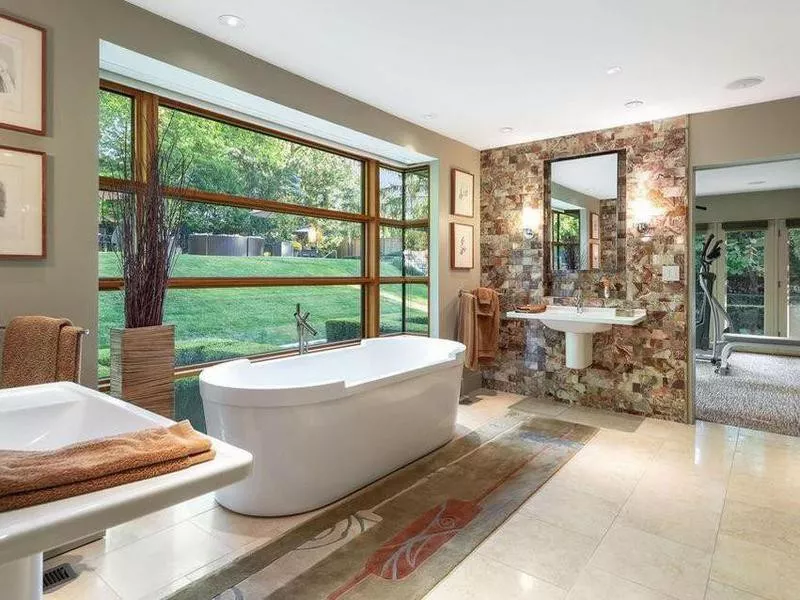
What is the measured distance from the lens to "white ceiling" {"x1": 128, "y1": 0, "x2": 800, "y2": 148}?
2455 millimetres

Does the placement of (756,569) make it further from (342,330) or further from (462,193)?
(462,193)

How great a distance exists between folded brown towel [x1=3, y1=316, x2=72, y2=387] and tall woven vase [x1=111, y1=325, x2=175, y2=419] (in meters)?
0.36

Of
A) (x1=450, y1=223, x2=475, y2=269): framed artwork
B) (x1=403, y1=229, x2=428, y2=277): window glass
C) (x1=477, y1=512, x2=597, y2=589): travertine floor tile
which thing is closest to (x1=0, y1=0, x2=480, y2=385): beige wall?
(x1=477, y1=512, x2=597, y2=589): travertine floor tile

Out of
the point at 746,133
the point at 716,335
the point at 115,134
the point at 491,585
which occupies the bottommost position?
the point at 491,585

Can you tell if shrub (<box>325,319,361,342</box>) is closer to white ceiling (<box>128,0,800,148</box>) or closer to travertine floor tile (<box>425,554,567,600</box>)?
white ceiling (<box>128,0,800,148</box>)

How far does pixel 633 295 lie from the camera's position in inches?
170

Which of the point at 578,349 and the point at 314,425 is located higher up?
the point at 578,349

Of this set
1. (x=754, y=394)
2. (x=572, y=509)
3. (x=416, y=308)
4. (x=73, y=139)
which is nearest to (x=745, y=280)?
(x=754, y=394)

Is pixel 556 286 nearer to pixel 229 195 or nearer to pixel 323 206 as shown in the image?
pixel 323 206

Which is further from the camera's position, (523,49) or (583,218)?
(583,218)

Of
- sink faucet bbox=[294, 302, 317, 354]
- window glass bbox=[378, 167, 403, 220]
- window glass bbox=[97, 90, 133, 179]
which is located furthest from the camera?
window glass bbox=[378, 167, 403, 220]

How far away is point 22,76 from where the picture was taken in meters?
2.10

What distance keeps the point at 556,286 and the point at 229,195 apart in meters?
3.13

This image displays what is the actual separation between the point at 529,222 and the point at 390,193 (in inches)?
55.5
